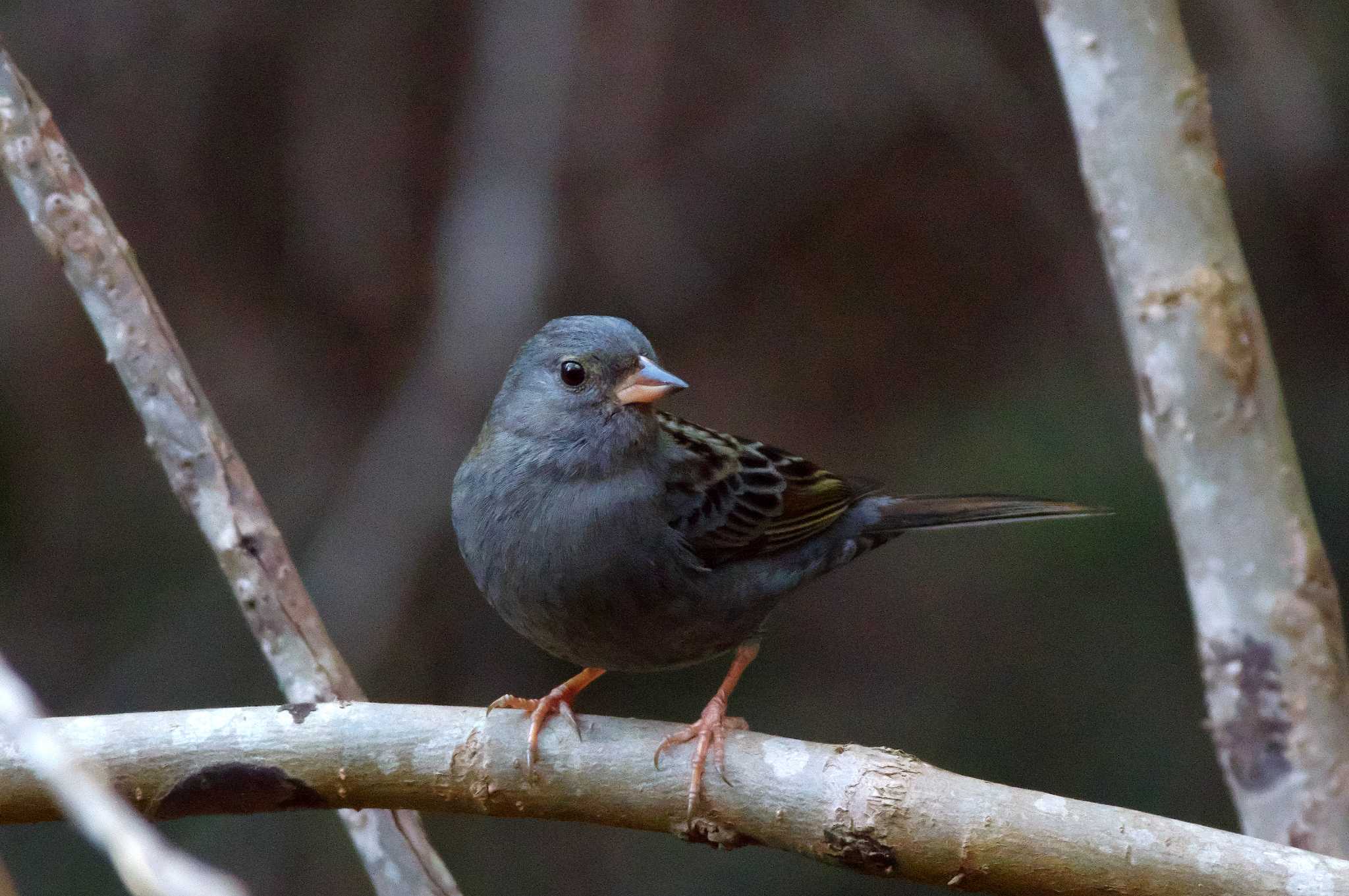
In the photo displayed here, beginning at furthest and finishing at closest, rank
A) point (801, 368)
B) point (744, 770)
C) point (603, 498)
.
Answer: point (801, 368)
point (603, 498)
point (744, 770)

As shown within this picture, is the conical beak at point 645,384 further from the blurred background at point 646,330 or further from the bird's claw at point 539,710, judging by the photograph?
the blurred background at point 646,330

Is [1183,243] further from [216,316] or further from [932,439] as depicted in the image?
[216,316]

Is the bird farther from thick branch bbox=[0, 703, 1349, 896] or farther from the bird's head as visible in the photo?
thick branch bbox=[0, 703, 1349, 896]

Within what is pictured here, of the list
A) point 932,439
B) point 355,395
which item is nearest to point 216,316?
point 355,395

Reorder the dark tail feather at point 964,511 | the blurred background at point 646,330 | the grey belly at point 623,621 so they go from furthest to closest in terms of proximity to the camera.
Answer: the blurred background at point 646,330, the dark tail feather at point 964,511, the grey belly at point 623,621

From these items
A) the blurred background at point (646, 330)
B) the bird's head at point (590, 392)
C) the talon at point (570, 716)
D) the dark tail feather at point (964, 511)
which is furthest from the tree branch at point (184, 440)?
the blurred background at point (646, 330)

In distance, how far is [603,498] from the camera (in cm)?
325

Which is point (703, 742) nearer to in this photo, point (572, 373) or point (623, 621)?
point (623, 621)

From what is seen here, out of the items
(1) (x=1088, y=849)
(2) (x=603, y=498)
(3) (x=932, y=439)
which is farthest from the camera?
(3) (x=932, y=439)

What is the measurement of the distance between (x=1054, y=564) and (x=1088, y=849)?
11.8 feet

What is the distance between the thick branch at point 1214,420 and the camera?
11.3 feet

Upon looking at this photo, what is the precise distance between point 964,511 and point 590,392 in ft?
4.09

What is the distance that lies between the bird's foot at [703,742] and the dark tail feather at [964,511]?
118 cm

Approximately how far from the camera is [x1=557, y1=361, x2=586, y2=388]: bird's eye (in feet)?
11.3
